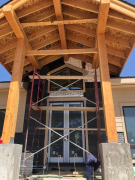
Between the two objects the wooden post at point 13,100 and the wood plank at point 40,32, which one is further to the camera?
the wood plank at point 40,32

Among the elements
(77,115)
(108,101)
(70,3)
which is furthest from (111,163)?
(70,3)

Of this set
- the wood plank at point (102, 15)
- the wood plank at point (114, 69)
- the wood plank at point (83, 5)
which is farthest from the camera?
the wood plank at point (114, 69)

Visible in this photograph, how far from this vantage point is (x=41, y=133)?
213 inches

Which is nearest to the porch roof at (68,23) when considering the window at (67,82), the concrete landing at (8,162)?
the window at (67,82)

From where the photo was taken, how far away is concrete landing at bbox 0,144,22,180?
295 cm

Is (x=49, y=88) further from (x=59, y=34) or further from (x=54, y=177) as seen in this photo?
(x=54, y=177)

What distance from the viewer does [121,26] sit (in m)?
4.23

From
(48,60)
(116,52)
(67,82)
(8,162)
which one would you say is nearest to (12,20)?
(48,60)

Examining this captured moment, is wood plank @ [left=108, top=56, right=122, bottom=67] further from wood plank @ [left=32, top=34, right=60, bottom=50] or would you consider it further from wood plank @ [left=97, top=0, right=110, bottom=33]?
wood plank @ [left=32, top=34, right=60, bottom=50]

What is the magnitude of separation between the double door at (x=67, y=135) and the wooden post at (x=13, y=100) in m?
1.86

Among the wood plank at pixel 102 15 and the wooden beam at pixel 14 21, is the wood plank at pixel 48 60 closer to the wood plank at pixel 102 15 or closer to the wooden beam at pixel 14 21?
the wooden beam at pixel 14 21

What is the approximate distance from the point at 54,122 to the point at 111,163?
3.01 m

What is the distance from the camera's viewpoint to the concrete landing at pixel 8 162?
2.95 m

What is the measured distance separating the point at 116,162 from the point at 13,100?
266cm
